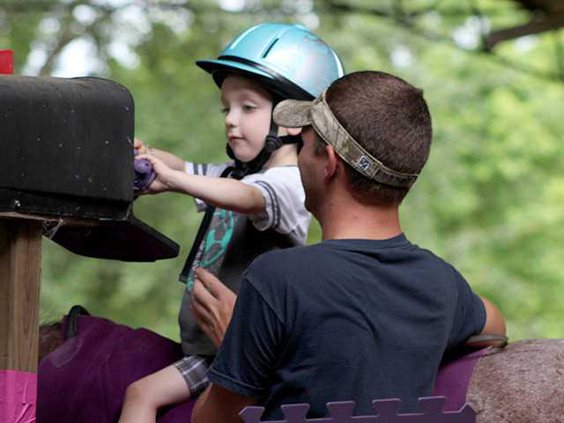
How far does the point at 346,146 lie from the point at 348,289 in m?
0.33

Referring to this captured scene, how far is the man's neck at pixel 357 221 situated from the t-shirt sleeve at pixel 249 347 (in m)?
0.29

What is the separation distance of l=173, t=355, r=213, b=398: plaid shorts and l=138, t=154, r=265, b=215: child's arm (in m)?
0.43

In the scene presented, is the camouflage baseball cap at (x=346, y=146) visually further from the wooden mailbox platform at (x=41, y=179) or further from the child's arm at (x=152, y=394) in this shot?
the child's arm at (x=152, y=394)

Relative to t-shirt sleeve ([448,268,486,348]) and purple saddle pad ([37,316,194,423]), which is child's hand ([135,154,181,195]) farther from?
t-shirt sleeve ([448,268,486,348])

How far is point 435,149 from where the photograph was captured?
1841 centimetres

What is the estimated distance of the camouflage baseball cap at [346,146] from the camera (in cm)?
296

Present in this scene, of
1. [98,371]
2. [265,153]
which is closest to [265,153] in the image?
[265,153]

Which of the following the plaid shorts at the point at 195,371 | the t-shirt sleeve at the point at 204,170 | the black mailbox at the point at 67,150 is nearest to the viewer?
the black mailbox at the point at 67,150

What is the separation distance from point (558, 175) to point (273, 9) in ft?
22.7

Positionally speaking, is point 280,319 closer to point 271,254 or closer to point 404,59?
point 271,254

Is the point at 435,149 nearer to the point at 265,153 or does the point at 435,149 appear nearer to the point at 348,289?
the point at 265,153

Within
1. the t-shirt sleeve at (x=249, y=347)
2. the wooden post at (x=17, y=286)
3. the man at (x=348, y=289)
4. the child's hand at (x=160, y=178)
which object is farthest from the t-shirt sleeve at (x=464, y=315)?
the wooden post at (x=17, y=286)

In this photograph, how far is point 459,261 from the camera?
60.7ft

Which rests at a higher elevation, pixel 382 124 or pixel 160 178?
pixel 382 124
